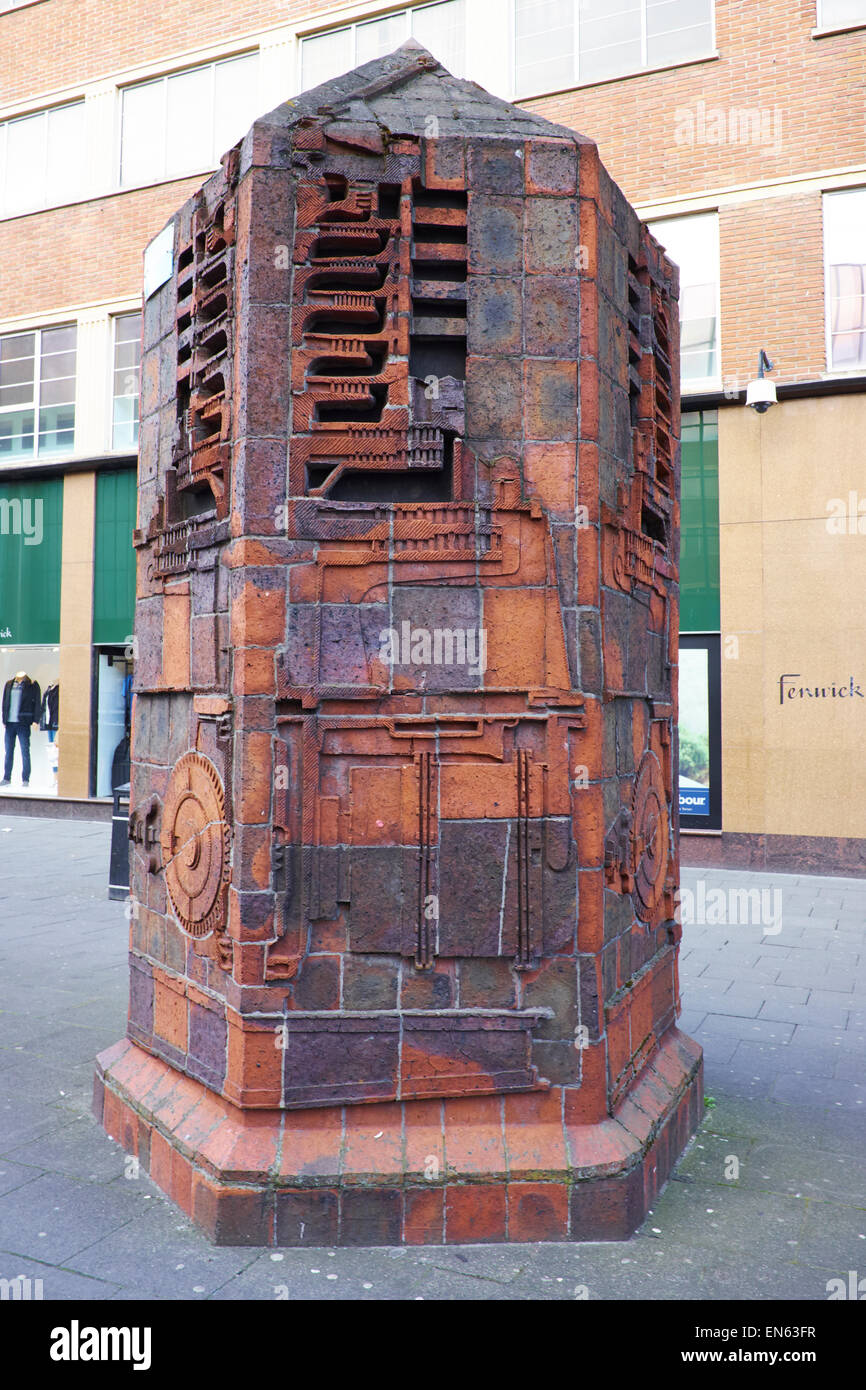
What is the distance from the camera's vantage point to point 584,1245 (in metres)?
3.97

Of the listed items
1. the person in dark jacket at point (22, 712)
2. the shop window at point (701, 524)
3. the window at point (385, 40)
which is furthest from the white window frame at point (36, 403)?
the shop window at point (701, 524)

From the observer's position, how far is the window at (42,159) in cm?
1711

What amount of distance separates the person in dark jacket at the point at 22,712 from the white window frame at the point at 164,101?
808 cm

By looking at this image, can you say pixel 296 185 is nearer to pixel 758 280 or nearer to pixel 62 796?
pixel 758 280

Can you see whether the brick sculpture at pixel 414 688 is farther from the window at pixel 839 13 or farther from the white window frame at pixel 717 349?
the window at pixel 839 13

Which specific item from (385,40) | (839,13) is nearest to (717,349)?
(839,13)

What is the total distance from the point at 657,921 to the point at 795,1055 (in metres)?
1.65

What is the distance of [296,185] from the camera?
4.24m

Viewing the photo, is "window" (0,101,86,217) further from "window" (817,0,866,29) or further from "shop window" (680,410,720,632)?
"window" (817,0,866,29)

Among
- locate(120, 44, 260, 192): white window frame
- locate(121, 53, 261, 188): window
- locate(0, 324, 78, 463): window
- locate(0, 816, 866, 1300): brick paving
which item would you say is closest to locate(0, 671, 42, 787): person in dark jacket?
locate(0, 324, 78, 463): window

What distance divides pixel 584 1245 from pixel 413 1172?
707mm

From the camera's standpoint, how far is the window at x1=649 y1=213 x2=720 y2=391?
12.9m

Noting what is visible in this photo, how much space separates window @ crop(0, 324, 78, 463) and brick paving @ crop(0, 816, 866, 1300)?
443 inches

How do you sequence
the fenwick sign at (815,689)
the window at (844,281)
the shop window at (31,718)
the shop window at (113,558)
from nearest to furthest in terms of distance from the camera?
the fenwick sign at (815,689) < the window at (844,281) < the shop window at (113,558) < the shop window at (31,718)
